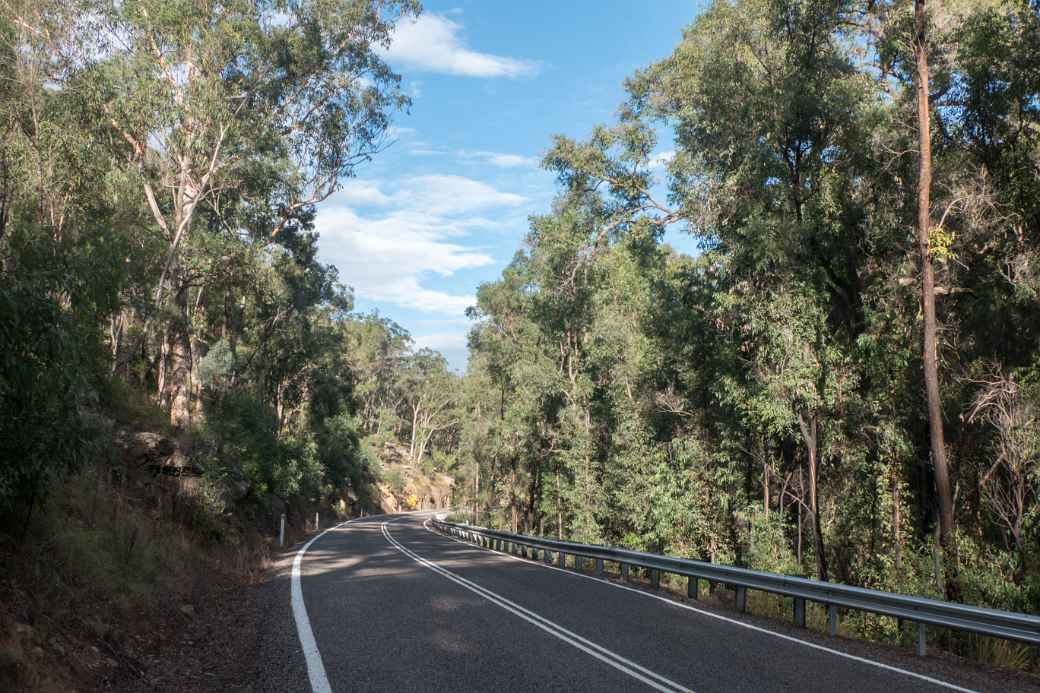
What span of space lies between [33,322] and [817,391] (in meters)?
15.4

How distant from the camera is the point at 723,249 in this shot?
58.2 ft

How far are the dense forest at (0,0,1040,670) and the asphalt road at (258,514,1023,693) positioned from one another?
11.4 feet

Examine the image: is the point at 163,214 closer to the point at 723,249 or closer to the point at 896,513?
the point at 723,249

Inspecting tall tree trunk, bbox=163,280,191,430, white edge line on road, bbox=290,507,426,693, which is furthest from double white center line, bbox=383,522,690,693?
tall tree trunk, bbox=163,280,191,430

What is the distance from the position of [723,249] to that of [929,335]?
5.59 meters

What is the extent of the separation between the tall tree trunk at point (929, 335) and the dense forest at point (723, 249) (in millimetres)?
52

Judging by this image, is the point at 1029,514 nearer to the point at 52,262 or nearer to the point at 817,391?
the point at 817,391

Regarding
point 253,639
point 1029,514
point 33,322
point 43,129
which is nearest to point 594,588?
point 253,639

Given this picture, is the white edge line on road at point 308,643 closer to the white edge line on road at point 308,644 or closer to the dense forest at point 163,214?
the white edge line on road at point 308,644

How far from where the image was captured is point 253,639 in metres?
8.01

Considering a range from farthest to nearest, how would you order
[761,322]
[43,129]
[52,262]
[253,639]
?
1. [761,322]
2. [43,129]
3. [52,262]
4. [253,639]

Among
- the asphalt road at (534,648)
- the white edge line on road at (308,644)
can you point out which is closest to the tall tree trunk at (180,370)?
the white edge line on road at (308,644)

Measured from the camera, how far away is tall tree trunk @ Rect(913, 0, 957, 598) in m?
12.5

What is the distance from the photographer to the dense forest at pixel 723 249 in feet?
44.3
